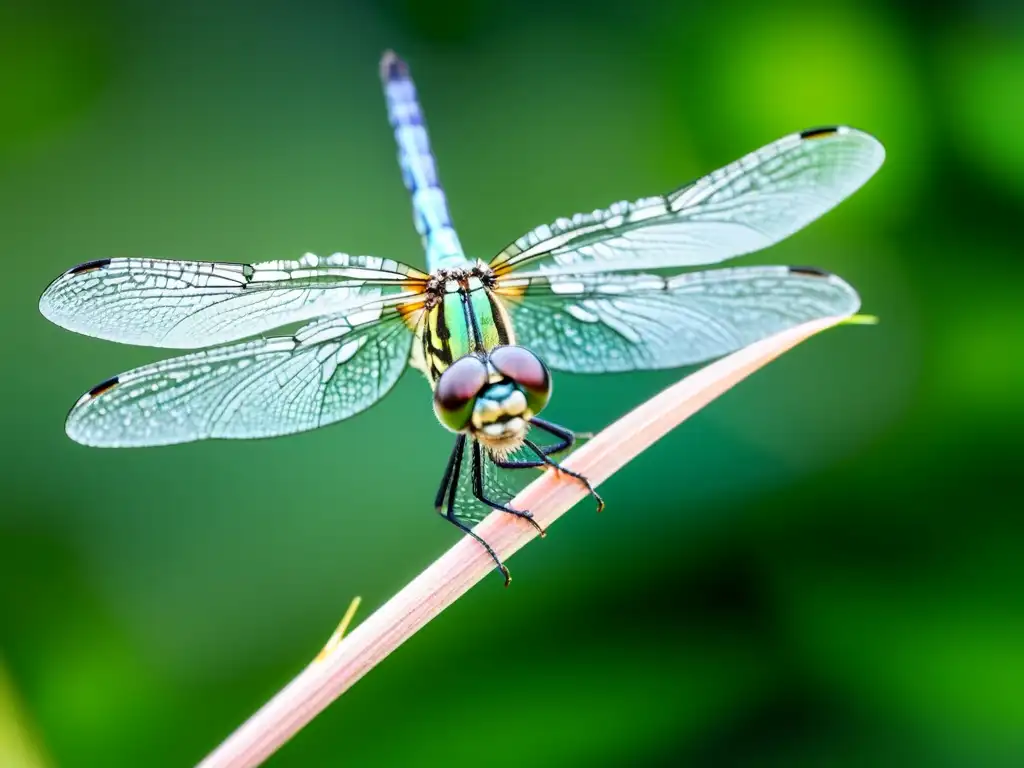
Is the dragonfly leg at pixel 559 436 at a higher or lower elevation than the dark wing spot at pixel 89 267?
lower

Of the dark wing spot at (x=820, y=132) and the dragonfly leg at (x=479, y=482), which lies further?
the dark wing spot at (x=820, y=132)

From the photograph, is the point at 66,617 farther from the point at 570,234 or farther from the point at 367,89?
the point at 367,89

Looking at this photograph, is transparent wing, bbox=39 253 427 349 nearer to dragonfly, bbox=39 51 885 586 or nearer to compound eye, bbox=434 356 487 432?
A: dragonfly, bbox=39 51 885 586

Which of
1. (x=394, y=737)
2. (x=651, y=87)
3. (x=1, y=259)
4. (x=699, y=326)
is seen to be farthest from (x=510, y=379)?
(x=1, y=259)

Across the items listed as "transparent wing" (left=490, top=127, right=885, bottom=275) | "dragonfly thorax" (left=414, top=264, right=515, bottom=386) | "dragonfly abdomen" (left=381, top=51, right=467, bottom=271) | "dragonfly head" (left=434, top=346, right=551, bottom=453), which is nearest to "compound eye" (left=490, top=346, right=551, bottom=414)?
"dragonfly head" (left=434, top=346, right=551, bottom=453)

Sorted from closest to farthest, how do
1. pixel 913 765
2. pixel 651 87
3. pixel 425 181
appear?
pixel 913 765, pixel 425 181, pixel 651 87

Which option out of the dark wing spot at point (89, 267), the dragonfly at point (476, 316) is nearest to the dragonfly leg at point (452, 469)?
the dragonfly at point (476, 316)

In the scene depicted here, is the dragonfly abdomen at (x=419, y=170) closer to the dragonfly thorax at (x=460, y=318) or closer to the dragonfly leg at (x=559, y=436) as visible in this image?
the dragonfly thorax at (x=460, y=318)
